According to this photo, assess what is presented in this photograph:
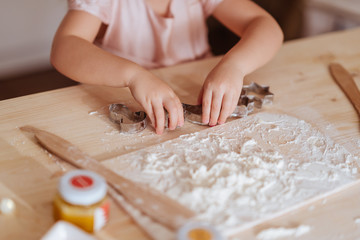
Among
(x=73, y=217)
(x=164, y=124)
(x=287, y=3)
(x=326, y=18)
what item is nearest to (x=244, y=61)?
(x=164, y=124)

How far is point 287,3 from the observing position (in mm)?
2197

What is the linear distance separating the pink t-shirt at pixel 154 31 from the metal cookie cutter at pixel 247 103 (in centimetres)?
32

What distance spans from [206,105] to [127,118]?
141 mm

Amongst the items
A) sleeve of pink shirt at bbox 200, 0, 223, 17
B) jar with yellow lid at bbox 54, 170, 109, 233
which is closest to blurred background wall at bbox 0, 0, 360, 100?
sleeve of pink shirt at bbox 200, 0, 223, 17

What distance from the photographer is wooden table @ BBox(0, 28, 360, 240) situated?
475 millimetres

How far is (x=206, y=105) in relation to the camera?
2.24 feet

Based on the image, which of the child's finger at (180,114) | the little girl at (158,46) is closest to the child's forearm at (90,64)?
the little girl at (158,46)

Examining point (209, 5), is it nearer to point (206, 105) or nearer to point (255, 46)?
point (255, 46)

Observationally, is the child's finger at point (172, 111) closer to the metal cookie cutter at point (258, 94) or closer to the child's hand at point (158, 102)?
the child's hand at point (158, 102)

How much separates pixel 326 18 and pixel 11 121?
168 cm

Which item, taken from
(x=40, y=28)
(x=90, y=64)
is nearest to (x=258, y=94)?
(x=90, y=64)

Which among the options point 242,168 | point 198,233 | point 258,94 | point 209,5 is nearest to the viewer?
point 198,233

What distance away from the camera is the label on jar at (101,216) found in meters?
0.44

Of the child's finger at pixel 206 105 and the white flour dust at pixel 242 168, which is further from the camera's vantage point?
the child's finger at pixel 206 105
